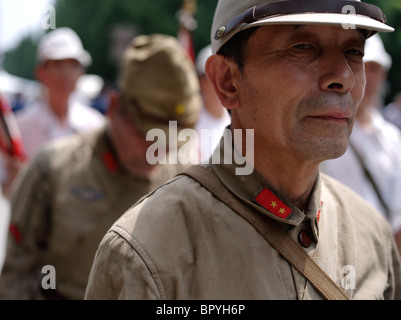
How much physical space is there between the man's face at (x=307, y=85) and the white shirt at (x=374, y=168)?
7.33 ft

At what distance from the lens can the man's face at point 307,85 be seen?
1889mm

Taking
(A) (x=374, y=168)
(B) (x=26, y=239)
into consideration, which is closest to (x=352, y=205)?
(B) (x=26, y=239)

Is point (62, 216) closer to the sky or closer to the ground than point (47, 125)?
closer to the ground

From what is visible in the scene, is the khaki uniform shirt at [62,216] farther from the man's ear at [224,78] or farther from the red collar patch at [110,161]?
the man's ear at [224,78]

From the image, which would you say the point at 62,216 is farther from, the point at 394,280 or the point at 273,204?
the point at 394,280

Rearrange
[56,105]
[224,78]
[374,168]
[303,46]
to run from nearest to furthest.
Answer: [303,46]
[224,78]
[374,168]
[56,105]

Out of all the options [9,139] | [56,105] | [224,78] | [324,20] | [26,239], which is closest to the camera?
[324,20]

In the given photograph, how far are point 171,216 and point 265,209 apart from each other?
301 millimetres

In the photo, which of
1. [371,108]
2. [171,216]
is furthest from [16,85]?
[171,216]

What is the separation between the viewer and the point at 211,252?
1.87 m

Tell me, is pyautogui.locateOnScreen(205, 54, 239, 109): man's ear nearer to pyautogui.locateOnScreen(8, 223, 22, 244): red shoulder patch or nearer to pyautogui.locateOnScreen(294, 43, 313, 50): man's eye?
pyautogui.locateOnScreen(294, 43, 313, 50): man's eye

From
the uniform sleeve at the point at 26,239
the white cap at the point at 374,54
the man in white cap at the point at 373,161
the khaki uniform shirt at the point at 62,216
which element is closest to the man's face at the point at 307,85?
the khaki uniform shirt at the point at 62,216

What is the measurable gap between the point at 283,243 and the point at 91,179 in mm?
1829

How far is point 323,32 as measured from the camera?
1913 millimetres
